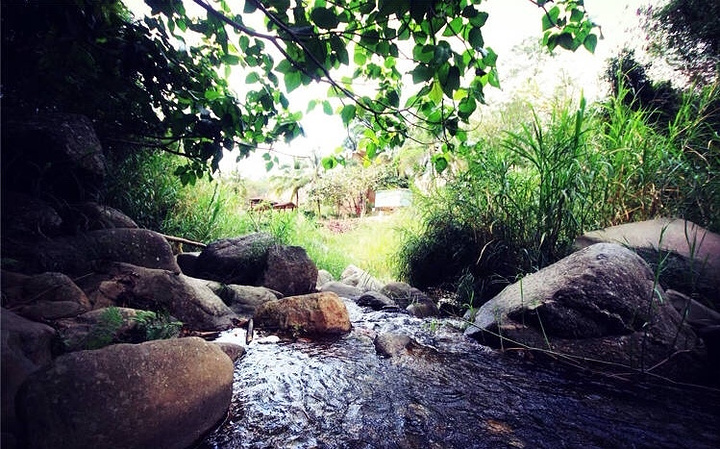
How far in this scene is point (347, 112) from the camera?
4.79 ft

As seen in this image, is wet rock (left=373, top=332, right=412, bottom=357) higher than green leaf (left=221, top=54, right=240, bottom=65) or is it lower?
lower

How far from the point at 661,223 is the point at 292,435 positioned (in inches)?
154

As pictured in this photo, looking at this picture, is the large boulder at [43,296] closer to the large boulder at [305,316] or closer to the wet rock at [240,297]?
the large boulder at [305,316]

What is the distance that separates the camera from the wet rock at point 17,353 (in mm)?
1085

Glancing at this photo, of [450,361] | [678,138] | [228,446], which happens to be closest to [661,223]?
[678,138]

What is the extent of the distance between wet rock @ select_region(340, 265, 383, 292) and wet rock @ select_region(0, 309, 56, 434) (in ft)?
15.0

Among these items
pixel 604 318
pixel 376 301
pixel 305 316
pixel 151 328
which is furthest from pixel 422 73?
pixel 376 301

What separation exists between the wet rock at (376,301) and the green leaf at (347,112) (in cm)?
331

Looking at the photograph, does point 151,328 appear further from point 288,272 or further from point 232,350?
point 288,272

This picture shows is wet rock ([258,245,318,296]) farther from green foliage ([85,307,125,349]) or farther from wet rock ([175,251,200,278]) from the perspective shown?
green foliage ([85,307,125,349])

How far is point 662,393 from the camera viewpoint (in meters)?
1.84

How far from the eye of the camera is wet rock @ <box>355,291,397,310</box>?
436cm

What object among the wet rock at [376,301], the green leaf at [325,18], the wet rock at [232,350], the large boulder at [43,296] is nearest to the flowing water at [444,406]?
the wet rock at [232,350]

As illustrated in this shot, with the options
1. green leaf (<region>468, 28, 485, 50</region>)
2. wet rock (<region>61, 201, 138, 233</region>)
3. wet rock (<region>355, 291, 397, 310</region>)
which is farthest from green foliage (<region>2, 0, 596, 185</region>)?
wet rock (<region>355, 291, 397, 310</region>)
